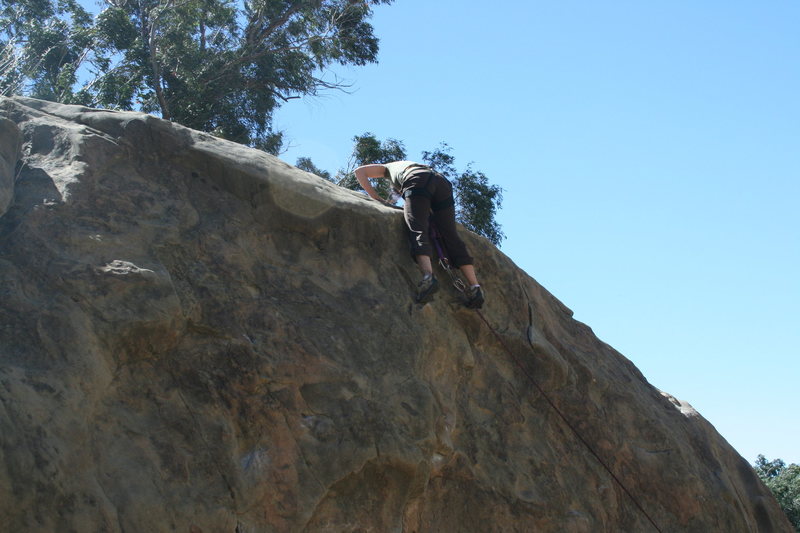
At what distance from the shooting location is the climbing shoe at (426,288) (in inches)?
246

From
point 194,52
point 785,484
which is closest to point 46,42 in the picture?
point 194,52

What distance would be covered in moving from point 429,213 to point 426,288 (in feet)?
2.41

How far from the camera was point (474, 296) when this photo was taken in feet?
21.6

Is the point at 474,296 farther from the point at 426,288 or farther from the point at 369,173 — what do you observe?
the point at 369,173

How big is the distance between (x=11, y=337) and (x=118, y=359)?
590 millimetres

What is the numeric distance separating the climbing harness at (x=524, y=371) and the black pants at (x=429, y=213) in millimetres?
72

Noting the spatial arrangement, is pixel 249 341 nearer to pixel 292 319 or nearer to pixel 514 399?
pixel 292 319

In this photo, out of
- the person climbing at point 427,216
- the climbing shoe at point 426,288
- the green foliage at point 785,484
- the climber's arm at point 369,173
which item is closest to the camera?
the climbing shoe at point 426,288

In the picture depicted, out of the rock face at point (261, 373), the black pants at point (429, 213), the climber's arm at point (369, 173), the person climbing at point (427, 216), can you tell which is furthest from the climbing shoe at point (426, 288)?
the climber's arm at point (369, 173)

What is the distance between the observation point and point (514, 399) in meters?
6.66

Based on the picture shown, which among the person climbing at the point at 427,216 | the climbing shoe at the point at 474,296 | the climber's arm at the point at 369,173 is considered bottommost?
the climbing shoe at the point at 474,296

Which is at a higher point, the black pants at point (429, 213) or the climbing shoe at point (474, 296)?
the black pants at point (429, 213)

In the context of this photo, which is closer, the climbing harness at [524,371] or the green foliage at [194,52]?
the climbing harness at [524,371]

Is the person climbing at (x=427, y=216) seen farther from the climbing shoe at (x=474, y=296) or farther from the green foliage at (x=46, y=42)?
the green foliage at (x=46, y=42)
